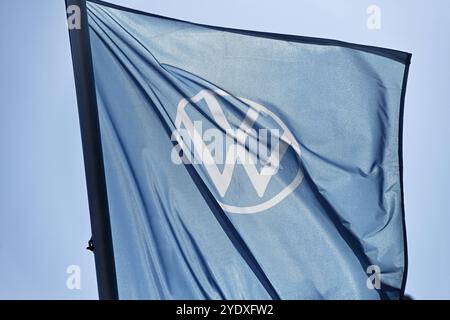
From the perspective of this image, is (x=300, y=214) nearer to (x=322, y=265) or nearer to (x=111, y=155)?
(x=322, y=265)

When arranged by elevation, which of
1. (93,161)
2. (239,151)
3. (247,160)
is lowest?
(247,160)

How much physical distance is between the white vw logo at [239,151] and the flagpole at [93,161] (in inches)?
57.1

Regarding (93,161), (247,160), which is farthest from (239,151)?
(93,161)

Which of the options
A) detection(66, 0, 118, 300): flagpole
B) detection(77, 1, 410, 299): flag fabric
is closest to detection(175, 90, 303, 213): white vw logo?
detection(77, 1, 410, 299): flag fabric

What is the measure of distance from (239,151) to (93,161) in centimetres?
232

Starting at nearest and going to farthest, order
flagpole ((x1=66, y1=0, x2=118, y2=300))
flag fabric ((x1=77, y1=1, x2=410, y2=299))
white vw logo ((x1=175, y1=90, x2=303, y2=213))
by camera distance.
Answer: flagpole ((x1=66, y1=0, x2=118, y2=300)) < flag fabric ((x1=77, y1=1, x2=410, y2=299)) < white vw logo ((x1=175, y1=90, x2=303, y2=213))

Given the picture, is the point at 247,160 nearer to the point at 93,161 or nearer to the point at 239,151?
the point at 239,151

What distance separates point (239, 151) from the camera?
10.7 metres

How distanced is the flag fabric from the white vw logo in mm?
15

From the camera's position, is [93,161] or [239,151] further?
[239,151]

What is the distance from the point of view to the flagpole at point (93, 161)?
8688mm

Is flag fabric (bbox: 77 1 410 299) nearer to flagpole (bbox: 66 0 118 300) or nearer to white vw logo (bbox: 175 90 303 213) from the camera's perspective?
white vw logo (bbox: 175 90 303 213)

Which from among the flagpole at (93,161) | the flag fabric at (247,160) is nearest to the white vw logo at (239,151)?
the flag fabric at (247,160)

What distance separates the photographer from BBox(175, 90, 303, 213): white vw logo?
34.1 feet
